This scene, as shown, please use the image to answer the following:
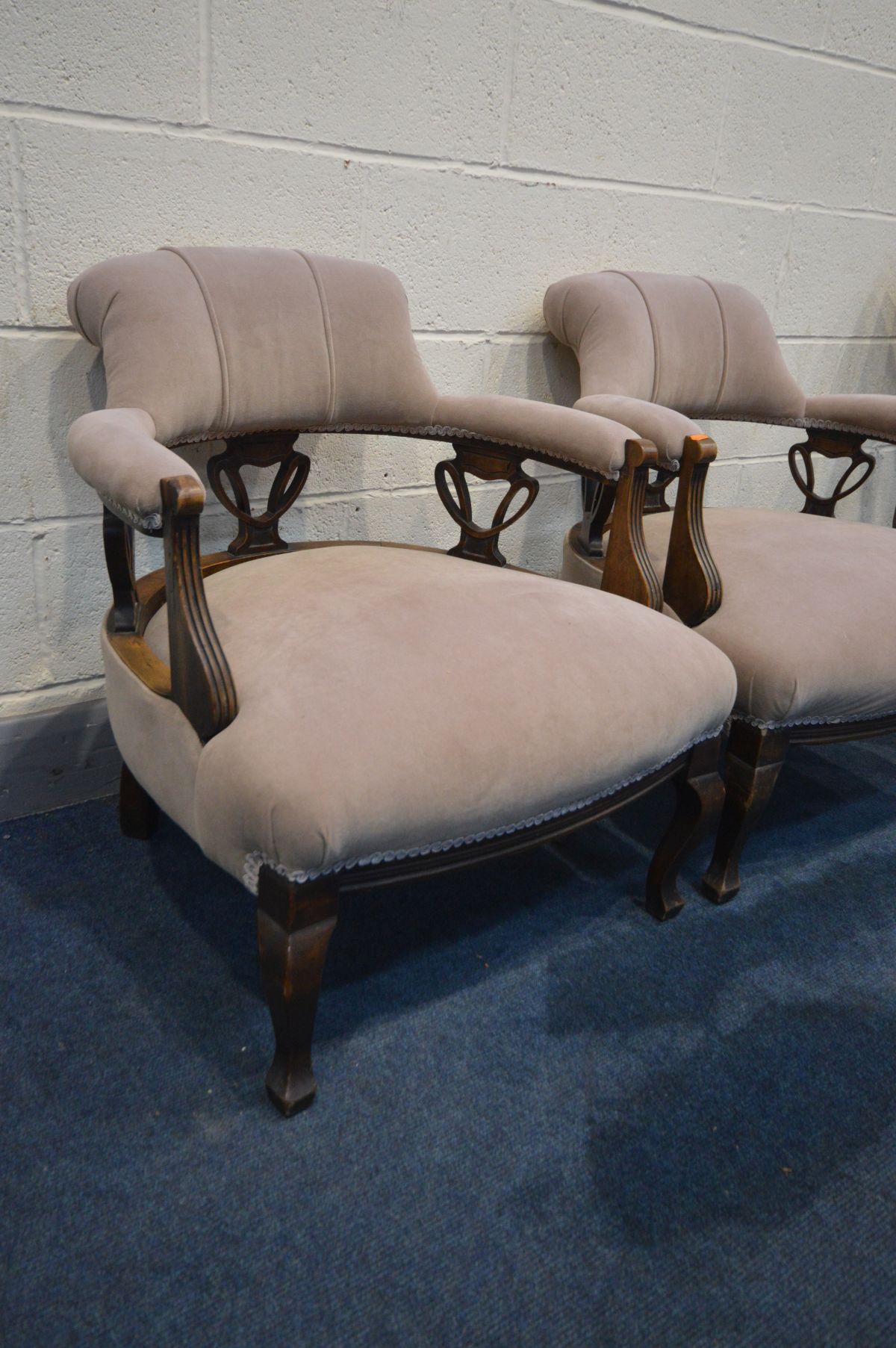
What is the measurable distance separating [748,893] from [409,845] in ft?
2.32

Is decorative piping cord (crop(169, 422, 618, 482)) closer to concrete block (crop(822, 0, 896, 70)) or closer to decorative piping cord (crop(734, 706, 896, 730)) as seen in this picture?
decorative piping cord (crop(734, 706, 896, 730))

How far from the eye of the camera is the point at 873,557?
1.33 meters

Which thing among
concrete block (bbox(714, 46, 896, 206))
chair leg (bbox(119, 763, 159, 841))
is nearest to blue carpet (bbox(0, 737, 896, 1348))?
chair leg (bbox(119, 763, 159, 841))

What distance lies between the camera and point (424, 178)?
149 centimetres

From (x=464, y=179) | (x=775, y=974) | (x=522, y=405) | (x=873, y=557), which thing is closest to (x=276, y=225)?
(x=464, y=179)

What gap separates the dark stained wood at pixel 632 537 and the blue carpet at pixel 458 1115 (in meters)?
0.44

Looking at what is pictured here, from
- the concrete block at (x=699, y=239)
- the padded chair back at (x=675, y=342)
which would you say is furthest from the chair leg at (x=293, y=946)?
the concrete block at (x=699, y=239)

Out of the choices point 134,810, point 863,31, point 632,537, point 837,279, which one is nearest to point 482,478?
point 632,537

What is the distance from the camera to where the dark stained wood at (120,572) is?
1.13 metres

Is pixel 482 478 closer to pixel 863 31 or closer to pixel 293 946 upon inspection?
pixel 293 946

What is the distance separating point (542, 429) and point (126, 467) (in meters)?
0.57

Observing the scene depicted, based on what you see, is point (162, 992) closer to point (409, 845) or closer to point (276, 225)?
point (409, 845)

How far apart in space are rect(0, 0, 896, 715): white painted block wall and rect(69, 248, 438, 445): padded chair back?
0.16 m

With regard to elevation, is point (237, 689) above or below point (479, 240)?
below
